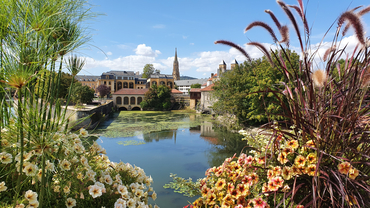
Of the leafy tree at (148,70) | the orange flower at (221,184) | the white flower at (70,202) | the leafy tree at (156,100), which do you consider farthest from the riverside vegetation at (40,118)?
the leafy tree at (148,70)

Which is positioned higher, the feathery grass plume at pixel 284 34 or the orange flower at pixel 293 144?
the feathery grass plume at pixel 284 34

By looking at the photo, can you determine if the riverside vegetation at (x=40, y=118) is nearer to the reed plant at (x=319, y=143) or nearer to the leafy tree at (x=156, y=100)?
the reed plant at (x=319, y=143)

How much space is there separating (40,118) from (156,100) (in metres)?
33.9

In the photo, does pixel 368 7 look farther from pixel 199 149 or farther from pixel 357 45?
pixel 199 149

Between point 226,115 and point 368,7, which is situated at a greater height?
point 368,7

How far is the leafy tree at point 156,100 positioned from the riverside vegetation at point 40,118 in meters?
33.0

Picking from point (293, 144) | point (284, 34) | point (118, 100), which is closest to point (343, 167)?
point (293, 144)

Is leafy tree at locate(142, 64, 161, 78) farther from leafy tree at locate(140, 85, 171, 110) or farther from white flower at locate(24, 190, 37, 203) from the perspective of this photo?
white flower at locate(24, 190, 37, 203)

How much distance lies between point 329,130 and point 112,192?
159 centimetres

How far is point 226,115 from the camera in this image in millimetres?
17859

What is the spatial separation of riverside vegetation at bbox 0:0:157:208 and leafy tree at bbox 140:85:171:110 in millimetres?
33020

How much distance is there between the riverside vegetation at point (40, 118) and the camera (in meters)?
1.16

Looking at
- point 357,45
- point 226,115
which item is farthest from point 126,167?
point 226,115

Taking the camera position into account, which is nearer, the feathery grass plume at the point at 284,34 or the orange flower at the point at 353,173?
the orange flower at the point at 353,173
